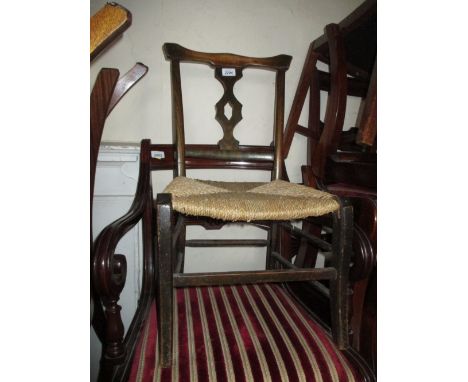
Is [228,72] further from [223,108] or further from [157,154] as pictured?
[157,154]

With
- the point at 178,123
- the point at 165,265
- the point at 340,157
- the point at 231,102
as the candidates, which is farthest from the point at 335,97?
the point at 165,265

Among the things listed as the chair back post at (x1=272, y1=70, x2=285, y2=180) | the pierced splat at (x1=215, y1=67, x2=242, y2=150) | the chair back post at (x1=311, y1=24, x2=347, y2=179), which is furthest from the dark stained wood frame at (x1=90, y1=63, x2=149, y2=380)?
the chair back post at (x1=311, y1=24, x2=347, y2=179)

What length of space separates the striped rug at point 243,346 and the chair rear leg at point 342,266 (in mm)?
47

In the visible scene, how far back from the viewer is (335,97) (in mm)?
998

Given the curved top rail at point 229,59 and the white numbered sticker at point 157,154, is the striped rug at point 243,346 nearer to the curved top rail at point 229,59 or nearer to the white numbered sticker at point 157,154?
the white numbered sticker at point 157,154

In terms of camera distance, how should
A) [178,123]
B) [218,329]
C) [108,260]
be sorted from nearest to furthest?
[108,260] < [218,329] < [178,123]

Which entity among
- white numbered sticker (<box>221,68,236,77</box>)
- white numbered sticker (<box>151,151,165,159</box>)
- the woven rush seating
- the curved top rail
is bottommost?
the woven rush seating

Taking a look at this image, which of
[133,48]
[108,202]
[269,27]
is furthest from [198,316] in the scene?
[269,27]

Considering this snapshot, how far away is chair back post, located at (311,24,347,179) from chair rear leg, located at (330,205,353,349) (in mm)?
410

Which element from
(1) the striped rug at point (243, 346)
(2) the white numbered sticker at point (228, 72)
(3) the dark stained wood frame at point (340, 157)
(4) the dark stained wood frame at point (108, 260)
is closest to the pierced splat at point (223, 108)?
(2) the white numbered sticker at point (228, 72)

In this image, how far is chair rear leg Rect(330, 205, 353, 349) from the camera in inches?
24.1

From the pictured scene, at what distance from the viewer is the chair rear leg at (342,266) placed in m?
0.61

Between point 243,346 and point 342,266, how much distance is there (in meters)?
Answer: 0.28

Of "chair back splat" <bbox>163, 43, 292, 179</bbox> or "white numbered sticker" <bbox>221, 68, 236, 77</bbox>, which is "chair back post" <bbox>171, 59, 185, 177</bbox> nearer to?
"chair back splat" <bbox>163, 43, 292, 179</bbox>
